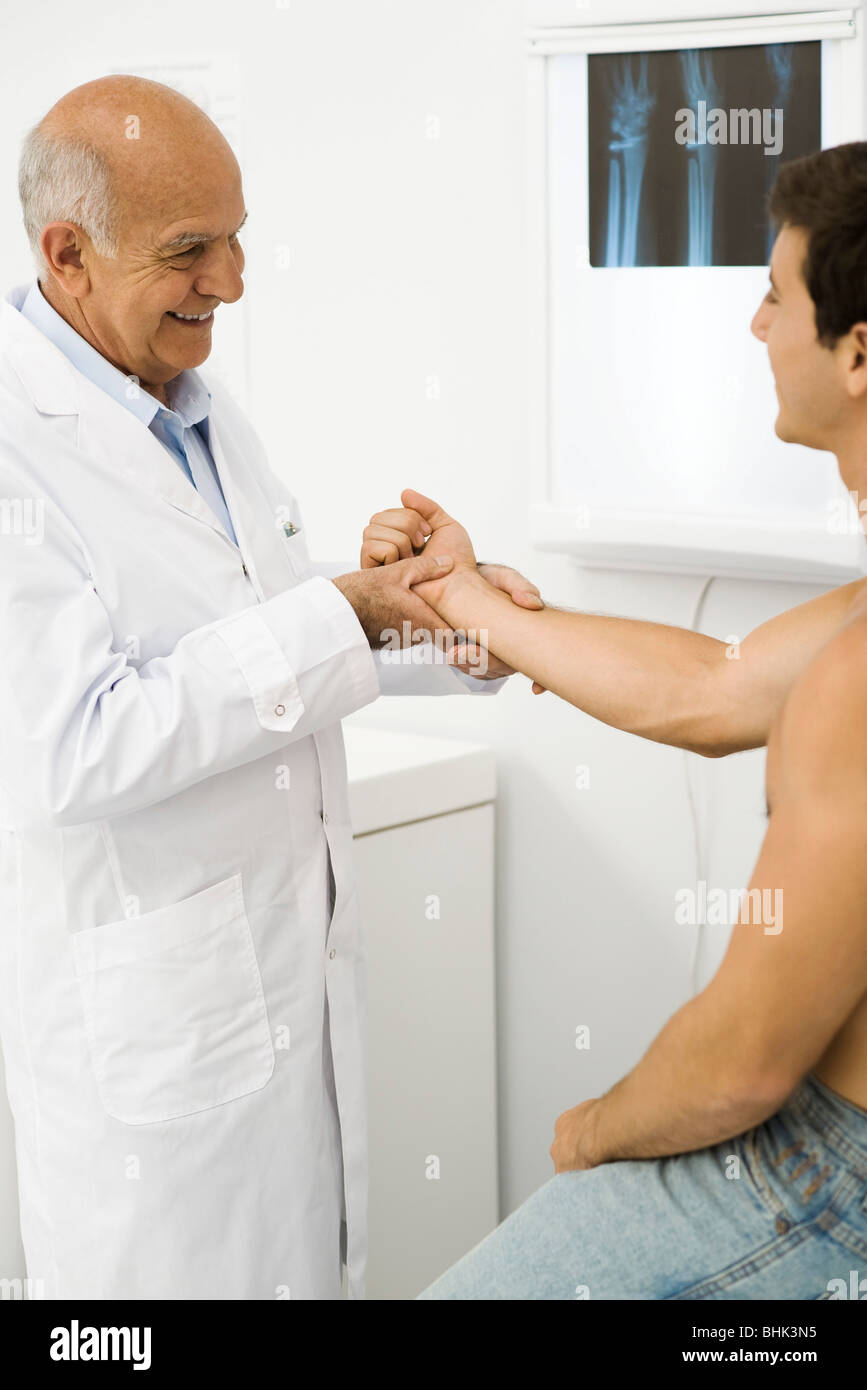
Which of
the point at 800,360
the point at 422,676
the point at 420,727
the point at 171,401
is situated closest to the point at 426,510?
the point at 422,676

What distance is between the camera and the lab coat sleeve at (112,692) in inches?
49.4

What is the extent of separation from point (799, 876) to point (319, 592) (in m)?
0.58

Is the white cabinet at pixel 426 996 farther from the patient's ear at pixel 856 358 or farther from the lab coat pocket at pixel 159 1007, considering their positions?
the patient's ear at pixel 856 358

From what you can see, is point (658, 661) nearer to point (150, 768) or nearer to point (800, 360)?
point (800, 360)

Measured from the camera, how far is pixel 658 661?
4.61ft

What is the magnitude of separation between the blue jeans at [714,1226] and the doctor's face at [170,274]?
33.2 inches

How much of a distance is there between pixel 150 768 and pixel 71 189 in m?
0.53

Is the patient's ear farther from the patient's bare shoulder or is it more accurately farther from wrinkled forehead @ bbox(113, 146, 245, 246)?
wrinkled forehead @ bbox(113, 146, 245, 246)

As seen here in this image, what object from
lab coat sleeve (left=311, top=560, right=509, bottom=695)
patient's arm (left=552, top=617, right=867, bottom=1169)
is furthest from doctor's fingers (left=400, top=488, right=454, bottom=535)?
patient's arm (left=552, top=617, right=867, bottom=1169)

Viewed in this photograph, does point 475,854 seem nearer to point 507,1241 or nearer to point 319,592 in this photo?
point 319,592

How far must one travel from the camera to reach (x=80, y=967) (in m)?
1.36

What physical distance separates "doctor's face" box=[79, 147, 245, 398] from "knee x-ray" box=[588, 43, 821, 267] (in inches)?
20.7

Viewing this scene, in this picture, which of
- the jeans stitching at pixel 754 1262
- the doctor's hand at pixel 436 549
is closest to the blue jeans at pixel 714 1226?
the jeans stitching at pixel 754 1262
